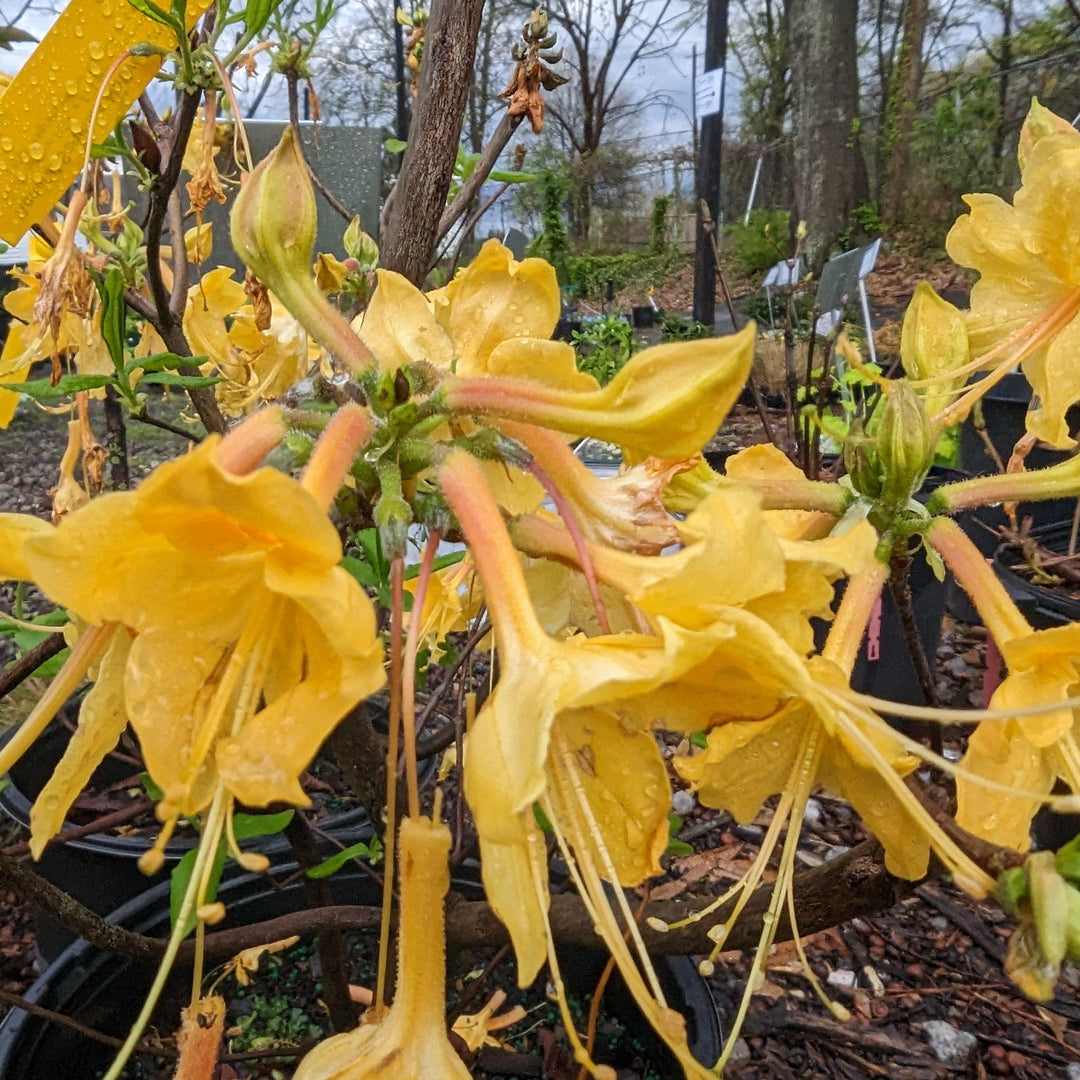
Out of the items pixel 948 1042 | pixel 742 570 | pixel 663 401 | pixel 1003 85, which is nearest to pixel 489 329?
pixel 663 401

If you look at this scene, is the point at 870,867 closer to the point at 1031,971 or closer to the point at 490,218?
the point at 1031,971

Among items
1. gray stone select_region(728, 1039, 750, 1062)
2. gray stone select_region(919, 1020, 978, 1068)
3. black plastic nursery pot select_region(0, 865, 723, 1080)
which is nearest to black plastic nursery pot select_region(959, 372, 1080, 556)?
gray stone select_region(919, 1020, 978, 1068)

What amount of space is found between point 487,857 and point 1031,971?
276 mm

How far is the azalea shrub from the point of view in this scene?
0.46 m

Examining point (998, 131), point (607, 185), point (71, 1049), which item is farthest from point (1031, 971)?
point (607, 185)

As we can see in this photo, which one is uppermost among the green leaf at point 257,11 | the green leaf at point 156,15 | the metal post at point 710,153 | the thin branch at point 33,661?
the metal post at point 710,153

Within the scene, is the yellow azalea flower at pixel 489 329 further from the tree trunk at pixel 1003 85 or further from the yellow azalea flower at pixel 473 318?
the tree trunk at pixel 1003 85

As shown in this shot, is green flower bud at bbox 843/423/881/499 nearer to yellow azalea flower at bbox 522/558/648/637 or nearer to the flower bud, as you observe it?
yellow azalea flower at bbox 522/558/648/637

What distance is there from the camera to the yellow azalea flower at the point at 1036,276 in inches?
35.0

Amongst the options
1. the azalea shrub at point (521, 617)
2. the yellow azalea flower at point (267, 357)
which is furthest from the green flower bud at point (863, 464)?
the yellow azalea flower at point (267, 357)

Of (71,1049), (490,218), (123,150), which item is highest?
(490,218)

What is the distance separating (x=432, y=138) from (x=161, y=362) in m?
0.41

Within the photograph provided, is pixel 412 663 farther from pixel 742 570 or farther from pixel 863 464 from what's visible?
pixel 863 464

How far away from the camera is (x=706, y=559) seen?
458 millimetres
